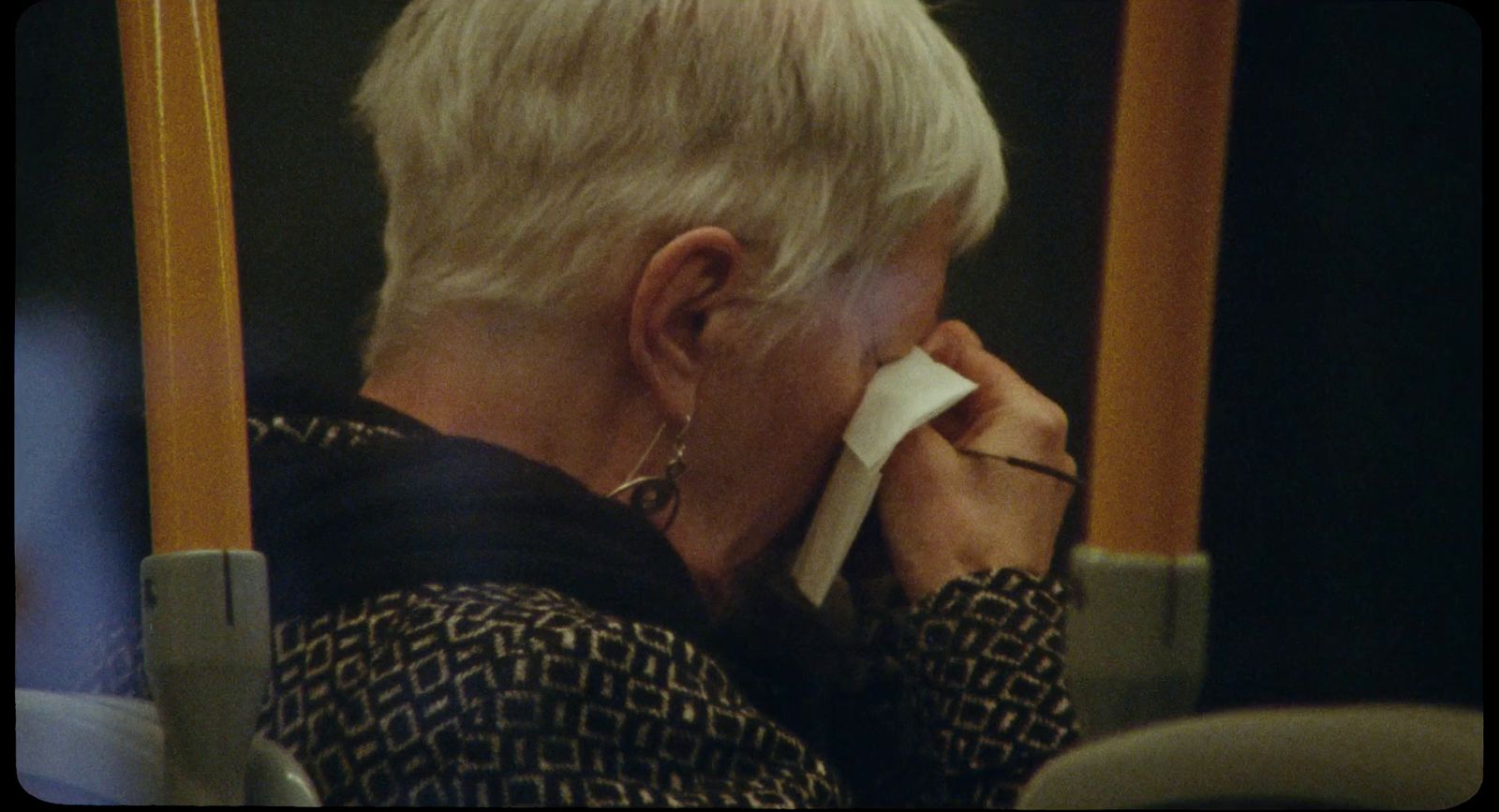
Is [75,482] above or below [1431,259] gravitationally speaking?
below

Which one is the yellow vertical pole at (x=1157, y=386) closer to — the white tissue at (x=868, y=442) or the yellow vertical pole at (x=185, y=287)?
the white tissue at (x=868, y=442)

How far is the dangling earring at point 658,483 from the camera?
106cm

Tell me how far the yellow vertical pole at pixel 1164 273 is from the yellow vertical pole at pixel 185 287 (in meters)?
0.49

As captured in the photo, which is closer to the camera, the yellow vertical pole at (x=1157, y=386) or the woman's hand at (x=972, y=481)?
the yellow vertical pole at (x=1157, y=386)

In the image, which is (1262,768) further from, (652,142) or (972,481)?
→ (652,142)

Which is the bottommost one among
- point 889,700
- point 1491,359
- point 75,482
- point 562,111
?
point 889,700

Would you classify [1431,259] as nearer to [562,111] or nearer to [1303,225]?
[1303,225]

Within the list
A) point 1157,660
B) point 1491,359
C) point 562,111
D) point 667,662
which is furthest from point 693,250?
point 1491,359

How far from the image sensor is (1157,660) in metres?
0.96

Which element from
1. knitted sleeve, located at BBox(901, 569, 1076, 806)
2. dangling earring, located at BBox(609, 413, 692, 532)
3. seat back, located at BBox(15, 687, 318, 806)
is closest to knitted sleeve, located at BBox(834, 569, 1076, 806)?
knitted sleeve, located at BBox(901, 569, 1076, 806)

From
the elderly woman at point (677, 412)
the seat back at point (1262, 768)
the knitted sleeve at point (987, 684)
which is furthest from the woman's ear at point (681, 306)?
the seat back at point (1262, 768)

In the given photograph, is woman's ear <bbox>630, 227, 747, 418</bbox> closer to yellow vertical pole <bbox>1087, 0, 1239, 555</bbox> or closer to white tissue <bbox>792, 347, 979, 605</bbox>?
white tissue <bbox>792, 347, 979, 605</bbox>

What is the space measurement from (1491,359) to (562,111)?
0.58 m

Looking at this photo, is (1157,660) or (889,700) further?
(889,700)
